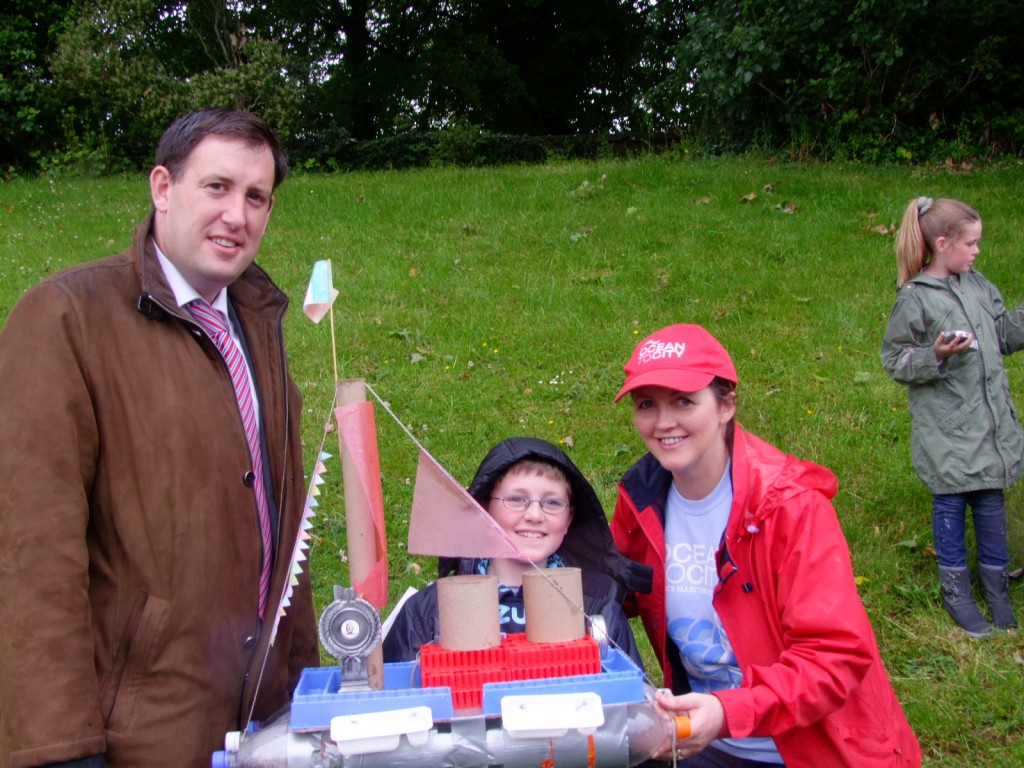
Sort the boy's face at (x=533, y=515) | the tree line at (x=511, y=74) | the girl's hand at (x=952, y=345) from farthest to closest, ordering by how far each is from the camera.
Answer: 1. the tree line at (x=511, y=74)
2. the girl's hand at (x=952, y=345)
3. the boy's face at (x=533, y=515)

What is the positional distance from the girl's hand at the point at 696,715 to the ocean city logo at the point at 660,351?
809mm

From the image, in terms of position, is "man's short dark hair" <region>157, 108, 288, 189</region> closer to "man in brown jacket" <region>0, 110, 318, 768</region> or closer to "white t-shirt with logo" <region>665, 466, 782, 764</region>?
"man in brown jacket" <region>0, 110, 318, 768</region>

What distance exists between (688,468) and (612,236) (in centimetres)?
703

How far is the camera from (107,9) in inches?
615

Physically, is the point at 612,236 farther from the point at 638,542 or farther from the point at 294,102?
the point at 294,102

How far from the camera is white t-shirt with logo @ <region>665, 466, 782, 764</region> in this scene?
8.25 feet

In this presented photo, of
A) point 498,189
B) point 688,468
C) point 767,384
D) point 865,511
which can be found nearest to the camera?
point 688,468

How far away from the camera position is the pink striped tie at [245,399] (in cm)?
219

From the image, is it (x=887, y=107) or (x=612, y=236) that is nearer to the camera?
(x=612, y=236)

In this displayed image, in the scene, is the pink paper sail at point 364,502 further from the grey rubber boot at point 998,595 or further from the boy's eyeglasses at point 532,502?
the grey rubber boot at point 998,595

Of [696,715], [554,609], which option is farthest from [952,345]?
[554,609]

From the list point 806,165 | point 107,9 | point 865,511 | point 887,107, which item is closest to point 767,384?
point 865,511

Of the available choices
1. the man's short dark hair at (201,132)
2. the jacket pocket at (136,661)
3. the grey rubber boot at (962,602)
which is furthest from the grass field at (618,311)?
the man's short dark hair at (201,132)

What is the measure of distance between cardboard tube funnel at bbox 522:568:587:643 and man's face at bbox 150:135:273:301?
3.09ft
